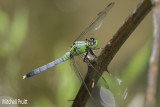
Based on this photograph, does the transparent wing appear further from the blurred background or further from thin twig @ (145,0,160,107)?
thin twig @ (145,0,160,107)

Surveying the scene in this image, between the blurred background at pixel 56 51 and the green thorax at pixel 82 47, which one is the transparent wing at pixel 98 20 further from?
the blurred background at pixel 56 51

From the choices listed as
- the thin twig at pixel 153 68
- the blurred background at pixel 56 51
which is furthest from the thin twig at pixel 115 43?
the blurred background at pixel 56 51

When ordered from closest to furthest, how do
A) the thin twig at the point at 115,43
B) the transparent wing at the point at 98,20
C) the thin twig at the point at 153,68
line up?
the thin twig at the point at 153,68 → the thin twig at the point at 115,43 → the transparent wing at the point at 98,20

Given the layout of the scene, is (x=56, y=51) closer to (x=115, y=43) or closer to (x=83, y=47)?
(x=83, y=47)

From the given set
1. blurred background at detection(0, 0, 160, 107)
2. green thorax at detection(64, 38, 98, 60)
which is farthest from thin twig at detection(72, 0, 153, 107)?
green thorax at detection(64, 38, 98, 60)

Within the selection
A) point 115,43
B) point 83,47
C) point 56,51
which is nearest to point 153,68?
point 115,43

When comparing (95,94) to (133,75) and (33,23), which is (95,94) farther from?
(33,23)
